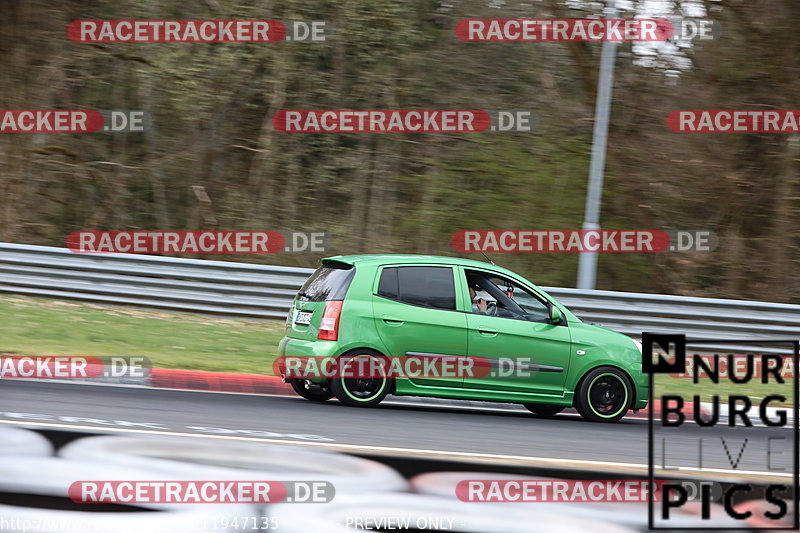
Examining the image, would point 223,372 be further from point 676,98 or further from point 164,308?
point 676,98

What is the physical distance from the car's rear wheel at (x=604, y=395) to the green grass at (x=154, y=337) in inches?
44.0

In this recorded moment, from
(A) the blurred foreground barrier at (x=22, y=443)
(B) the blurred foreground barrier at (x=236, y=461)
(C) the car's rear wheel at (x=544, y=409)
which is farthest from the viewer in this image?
(C) the car's rear wheel at (x=544, y=409)

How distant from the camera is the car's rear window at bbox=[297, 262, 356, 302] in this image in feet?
29.8

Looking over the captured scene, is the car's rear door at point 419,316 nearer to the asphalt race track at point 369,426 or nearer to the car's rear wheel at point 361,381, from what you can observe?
the car's rear wheel at point 361,381

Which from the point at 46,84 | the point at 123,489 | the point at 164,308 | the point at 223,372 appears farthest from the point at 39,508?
the point at 46,84

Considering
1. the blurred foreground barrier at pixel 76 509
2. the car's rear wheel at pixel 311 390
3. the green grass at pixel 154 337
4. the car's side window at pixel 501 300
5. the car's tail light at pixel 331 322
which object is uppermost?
the car's side window at pixel 501 300

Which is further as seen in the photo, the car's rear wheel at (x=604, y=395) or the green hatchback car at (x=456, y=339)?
the car's rear wheel at (x=604, y=395)

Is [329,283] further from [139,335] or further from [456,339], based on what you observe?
[139,335]

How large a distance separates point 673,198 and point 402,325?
10165mm

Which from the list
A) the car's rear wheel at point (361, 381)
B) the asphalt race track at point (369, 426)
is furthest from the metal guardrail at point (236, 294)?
the car's rear wheel at point (361, 381)

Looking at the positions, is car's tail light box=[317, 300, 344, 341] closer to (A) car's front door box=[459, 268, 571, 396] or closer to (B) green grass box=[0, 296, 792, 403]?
(A) car's front door box=[459, 268, 571, 396]

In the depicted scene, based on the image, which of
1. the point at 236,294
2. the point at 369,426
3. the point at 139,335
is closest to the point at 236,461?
the point at 369,426

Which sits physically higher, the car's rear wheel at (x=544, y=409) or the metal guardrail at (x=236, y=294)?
the metal guardrail at (x=236, y=294)

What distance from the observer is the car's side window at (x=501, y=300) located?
9.26m
